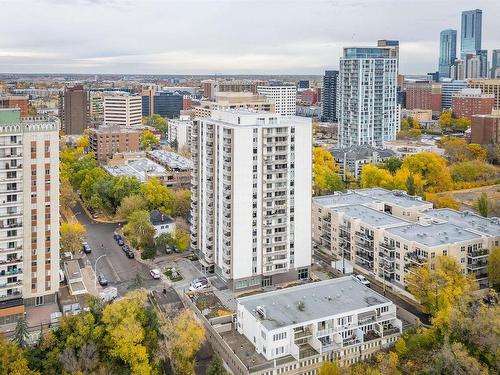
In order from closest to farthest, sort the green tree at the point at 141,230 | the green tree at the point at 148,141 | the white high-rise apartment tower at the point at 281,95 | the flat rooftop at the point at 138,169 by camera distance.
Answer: the green tree at the point at 141,230 < the flat rooftop at the point at 138,169 < the green tree at the point at 148,141 < the white high-rise apartment tower at the point at 281,95

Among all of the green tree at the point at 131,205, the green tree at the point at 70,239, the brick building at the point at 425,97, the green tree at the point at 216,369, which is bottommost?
the green tree at the point at 216,369

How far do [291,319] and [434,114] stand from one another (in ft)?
406

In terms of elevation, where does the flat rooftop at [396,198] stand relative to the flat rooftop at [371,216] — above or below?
above

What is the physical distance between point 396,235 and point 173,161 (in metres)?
34.2

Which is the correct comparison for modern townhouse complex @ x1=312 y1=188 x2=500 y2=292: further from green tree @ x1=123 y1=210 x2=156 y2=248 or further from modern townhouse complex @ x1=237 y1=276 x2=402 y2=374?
green tree @ x1=123 y1=210 x2=156 y2=248

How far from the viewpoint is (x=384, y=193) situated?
4712 centimetres

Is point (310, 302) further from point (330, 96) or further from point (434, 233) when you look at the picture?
point (330, 96)

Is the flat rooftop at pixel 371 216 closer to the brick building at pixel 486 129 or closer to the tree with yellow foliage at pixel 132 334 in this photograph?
the tree with yellow foliage at pixel 132 334

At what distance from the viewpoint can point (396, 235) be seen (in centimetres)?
3325

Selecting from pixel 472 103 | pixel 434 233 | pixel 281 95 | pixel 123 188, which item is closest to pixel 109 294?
pixel 123 188

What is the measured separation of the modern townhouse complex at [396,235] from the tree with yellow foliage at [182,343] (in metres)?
13.4

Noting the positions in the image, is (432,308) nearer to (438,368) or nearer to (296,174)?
(438,368)

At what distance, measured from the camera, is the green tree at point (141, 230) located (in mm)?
38844

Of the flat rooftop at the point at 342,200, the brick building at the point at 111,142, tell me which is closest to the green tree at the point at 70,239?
the flat rooftop at the point at 342,200
